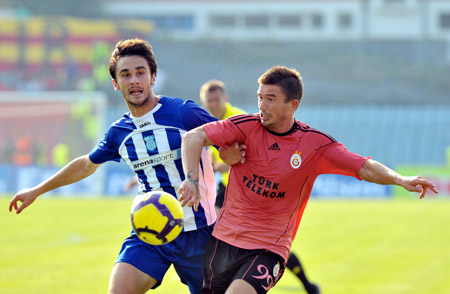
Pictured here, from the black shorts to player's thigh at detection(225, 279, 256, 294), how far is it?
3 centimetres

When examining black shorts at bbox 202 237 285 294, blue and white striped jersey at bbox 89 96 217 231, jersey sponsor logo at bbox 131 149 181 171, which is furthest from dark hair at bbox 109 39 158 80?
black shorts at bbox 202 237 285 294

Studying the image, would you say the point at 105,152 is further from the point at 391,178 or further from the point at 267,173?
the point at 391,178

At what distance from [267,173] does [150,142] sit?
3.26ft

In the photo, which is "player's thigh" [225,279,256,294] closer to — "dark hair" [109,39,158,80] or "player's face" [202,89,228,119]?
"dark hair" [109,39,158,80]

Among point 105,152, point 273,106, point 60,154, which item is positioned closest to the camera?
point 273,106

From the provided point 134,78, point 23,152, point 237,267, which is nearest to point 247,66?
point 23,152

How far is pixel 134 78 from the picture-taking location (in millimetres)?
5426

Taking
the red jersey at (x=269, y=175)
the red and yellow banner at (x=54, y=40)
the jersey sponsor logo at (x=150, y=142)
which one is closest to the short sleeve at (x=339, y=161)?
the red jersey at (x=269, y=175)

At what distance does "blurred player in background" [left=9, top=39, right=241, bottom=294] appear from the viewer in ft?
17.9

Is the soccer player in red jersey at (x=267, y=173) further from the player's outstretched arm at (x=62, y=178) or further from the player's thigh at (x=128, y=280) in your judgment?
the player's outstretched arm at (x=62, y=178)

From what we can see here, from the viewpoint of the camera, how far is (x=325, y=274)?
420 inches

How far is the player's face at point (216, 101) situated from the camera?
30.6 ft

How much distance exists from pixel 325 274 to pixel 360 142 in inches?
1029

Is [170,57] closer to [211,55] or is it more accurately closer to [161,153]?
[211,55]
